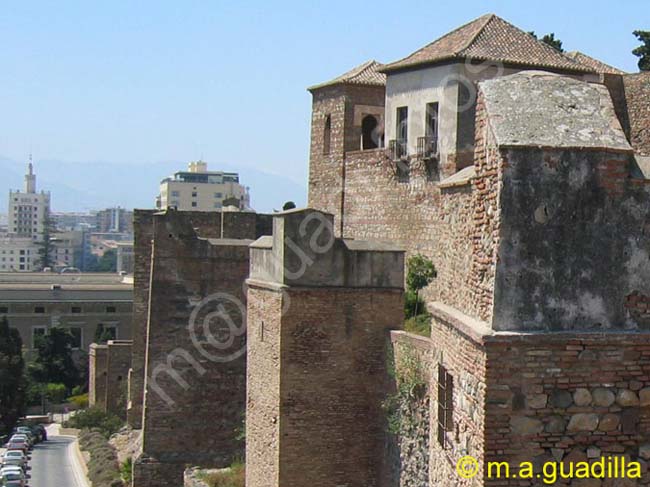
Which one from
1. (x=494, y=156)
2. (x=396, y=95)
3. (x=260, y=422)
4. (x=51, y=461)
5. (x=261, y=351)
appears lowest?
(x=51, y=461)

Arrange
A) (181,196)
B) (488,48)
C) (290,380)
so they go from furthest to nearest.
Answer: (181,196), (488,48), (290,380)

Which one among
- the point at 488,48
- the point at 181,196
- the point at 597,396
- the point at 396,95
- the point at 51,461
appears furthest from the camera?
the point at 181,196

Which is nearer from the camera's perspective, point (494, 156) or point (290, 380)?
point (494, 156)

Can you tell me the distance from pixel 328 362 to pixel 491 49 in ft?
28.5

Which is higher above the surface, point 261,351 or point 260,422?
point 261,351

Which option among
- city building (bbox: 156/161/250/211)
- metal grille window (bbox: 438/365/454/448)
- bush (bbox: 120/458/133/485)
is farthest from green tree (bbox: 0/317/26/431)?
city building (bbox: 156/161/250/211)

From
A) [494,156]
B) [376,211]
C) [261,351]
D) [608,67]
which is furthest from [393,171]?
[494,156]

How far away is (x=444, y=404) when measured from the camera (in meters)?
7.26

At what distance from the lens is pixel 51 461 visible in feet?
116

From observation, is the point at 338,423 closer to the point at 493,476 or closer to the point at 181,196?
the point at 493,476

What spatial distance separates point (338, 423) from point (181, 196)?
115m

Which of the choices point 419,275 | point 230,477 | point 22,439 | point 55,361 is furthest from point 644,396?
point 55,361

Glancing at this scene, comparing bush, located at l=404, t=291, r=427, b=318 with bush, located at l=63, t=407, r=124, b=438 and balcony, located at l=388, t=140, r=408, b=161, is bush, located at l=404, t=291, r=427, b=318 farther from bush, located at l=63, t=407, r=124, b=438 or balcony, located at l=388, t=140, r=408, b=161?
bush, located at l=63, t=407, r=124, b=438

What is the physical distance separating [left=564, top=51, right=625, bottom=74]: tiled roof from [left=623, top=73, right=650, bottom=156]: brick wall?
0.66 metres
